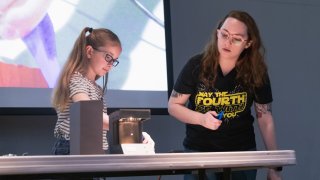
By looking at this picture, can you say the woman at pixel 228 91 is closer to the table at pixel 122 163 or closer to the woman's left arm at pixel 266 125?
the woman's left arm at pixel 266 125

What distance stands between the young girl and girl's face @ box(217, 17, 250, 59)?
492mm

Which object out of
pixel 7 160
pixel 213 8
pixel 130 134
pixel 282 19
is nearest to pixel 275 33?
pixel 282 19

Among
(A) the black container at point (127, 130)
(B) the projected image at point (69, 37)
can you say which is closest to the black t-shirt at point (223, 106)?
(A) the black container at point (127, 130)

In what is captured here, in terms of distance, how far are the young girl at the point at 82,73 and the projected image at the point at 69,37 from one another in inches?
44.6

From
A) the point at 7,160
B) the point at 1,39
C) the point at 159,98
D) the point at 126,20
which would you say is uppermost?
the point at 126,20

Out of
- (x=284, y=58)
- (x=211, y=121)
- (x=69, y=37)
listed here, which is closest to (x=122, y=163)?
(x=211, y=121)

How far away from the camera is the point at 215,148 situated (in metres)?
1.89

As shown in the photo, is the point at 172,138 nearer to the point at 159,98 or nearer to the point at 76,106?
the point at 159,98

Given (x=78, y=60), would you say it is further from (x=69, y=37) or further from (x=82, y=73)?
(x=69, y=37)

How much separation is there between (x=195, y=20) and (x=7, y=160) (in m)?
2.41

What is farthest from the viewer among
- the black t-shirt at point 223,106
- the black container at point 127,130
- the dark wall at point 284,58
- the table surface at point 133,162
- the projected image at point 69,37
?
the dark wall at point 284,58

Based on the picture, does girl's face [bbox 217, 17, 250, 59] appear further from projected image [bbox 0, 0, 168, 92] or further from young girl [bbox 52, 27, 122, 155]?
projected image [bbox 0, 0, 168, 92]

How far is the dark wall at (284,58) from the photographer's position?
3.22 m

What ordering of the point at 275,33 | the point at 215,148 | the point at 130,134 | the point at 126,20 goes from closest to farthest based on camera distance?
1. the point at 130,134
2. the point at 215,148
3. the point at 126,20
4. the point at 275,33
